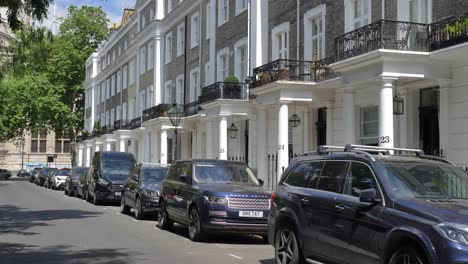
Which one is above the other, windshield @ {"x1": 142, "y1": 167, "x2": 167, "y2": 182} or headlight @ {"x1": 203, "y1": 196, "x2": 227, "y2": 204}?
windshield @ {"x1": 142, "y1": 167, "x2": 167, "y2": 182}

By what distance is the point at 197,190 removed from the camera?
43.0 feet

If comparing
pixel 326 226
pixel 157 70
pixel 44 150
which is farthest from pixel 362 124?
pixel 44 150

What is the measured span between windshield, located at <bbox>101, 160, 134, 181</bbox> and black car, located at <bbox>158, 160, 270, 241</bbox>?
34.4 ft

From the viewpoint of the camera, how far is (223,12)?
106 feet

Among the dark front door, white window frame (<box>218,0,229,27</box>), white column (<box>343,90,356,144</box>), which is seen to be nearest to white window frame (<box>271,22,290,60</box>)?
white window frame (<box>218,0,229,27</box>)

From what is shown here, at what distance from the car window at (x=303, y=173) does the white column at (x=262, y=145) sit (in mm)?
16221

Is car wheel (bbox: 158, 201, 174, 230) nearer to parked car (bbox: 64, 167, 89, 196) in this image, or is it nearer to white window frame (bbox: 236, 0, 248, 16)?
white window frame (bbox: 236, 0, 248, 16)

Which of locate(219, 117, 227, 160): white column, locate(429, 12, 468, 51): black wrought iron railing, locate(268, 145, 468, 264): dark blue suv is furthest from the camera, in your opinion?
locate(219, 117, 227, 160): white column

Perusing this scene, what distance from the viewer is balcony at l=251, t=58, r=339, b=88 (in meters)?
21.7

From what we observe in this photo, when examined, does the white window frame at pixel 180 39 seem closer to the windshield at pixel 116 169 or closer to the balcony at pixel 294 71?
the windshield at pixel 116 169

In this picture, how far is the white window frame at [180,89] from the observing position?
38719 mm

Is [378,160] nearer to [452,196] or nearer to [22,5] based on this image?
[452,196]

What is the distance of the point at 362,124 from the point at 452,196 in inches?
547

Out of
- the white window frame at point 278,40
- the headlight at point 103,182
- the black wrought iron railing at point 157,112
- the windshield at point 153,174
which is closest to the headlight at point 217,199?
the windshield at point 153,174
